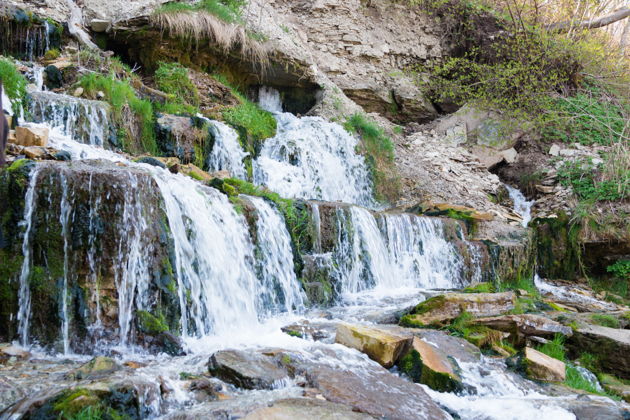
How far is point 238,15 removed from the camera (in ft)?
35.5

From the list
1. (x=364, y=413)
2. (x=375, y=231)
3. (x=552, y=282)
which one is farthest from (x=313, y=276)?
(x=552, y=282)

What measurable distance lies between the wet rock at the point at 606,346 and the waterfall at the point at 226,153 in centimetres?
555

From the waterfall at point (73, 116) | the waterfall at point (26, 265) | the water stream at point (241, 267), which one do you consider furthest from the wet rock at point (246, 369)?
the waterfall at point (73, 116)

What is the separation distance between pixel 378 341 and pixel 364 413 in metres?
1.03

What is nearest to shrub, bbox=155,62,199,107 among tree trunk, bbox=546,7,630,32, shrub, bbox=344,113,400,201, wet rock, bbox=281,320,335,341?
shrub, bbox=344,113,400,201

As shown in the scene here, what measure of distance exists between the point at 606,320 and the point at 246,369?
4.65 meters

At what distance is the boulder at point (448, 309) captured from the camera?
499 cm

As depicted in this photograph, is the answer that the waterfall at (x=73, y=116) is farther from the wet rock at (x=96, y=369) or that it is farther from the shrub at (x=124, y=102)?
the wet rock at (x=96, y=369)

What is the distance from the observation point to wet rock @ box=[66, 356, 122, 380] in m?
2.83

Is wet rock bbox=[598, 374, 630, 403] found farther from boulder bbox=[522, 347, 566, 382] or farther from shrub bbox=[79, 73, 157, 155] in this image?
shrub bbox=[79, 73, 157, 155]

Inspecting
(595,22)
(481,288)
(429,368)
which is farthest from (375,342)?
(595,22)

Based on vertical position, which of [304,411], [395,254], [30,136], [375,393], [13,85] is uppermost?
[13,85]

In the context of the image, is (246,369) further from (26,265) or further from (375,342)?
(26,265)

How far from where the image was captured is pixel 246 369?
3135 mm
